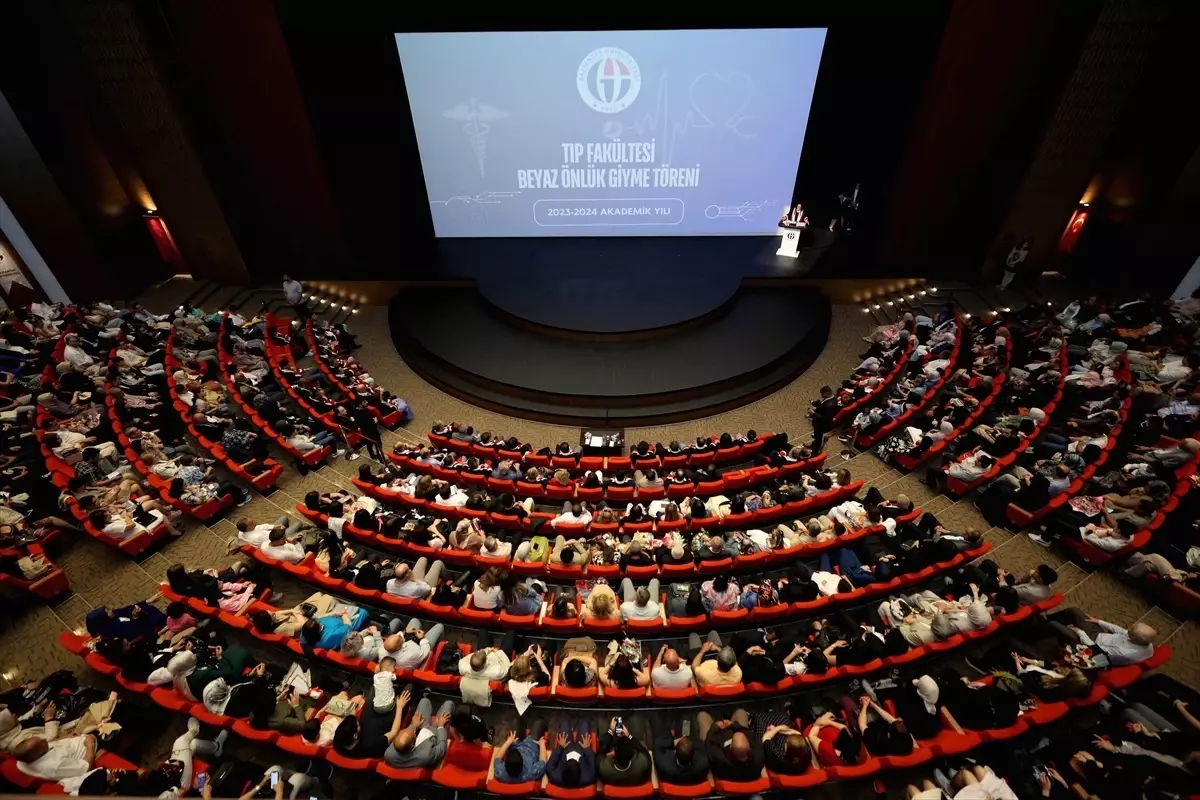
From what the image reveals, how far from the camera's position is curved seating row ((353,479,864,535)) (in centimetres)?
637

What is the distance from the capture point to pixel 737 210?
502 inches

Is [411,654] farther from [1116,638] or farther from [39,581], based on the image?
[1116,638]

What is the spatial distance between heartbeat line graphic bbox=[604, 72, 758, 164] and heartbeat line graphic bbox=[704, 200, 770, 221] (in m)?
1.46

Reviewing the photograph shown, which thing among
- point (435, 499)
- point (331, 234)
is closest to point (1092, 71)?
point (435, 499)

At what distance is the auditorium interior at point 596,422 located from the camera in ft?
15.1

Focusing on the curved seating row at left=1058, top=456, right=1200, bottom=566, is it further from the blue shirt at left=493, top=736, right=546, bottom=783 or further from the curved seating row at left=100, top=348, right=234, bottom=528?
the curved seating row at left=100, top=348, right=234, bottom=528

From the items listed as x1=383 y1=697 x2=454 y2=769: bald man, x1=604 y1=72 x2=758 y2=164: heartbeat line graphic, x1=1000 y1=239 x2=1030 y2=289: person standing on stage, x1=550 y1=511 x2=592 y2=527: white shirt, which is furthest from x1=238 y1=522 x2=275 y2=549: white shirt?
x1=1000 y1=239 x2=1030 y2=289: person standing on stage

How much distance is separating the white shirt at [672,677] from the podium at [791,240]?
394 inches

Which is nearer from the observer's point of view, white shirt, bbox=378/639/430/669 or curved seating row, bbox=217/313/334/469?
white shirt, bbox=378/639/430/669

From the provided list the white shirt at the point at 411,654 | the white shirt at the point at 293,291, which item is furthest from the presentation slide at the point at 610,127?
the white shirt at the point at 411,654

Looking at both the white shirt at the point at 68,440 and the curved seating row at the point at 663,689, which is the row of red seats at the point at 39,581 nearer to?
the white shirt at the point at 68,440

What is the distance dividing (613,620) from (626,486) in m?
2.11

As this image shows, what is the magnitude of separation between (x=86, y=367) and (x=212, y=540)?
4698 millimetres

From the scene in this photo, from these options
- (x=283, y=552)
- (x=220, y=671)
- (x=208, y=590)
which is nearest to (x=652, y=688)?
(x=220, y=671)
